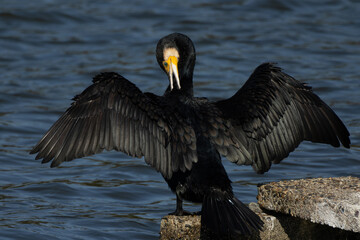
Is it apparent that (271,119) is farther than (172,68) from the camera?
No

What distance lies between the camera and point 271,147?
16.8 feet

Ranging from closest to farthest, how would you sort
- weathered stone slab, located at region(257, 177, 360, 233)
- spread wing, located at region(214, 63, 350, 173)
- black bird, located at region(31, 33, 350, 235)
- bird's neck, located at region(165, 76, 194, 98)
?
Result: weathered stone slab, located at region(257, 177, 360, 233)
black bird, located at region(31, 33, 350, 235)
spread wing, located at region(214, 63, 350, 173)
bird's neck, located at region(165, 76, 194, 98)

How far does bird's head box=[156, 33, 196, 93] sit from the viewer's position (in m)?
5.20

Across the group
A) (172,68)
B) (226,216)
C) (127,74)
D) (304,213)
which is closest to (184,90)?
(172,68)

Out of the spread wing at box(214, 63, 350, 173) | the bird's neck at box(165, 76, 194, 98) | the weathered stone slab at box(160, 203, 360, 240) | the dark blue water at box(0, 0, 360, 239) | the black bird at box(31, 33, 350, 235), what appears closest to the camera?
the weathered stone slab at box(160, 203, 360, 240)

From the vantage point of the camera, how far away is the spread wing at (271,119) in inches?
196

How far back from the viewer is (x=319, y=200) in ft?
14.0

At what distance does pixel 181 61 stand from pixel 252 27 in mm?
7822

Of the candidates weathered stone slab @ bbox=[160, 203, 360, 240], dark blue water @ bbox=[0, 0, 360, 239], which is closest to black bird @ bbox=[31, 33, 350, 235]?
weathered stone slab @ bbox=[160, 203, 360, 240]

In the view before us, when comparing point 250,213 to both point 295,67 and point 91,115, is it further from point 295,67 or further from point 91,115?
point 295,67

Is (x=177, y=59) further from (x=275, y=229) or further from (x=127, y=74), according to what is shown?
(x=127, y=74)

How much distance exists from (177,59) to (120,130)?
848 millimetres

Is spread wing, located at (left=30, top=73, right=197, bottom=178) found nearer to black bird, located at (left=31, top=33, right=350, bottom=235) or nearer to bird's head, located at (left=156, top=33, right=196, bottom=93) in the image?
black bird, located at (left=31, top=33, right=350, bottom=235)

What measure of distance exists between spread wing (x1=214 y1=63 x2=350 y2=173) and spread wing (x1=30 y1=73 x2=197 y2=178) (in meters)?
0.34
